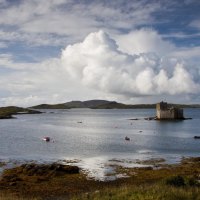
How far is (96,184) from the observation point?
130 feet

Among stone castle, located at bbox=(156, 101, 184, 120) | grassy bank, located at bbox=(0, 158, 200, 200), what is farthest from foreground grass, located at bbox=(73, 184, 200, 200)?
stone castle, located at bbox=(156, 101, 184, 120)

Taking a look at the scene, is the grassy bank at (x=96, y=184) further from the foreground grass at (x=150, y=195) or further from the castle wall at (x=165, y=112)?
the castle wall at (x=165, y=112)

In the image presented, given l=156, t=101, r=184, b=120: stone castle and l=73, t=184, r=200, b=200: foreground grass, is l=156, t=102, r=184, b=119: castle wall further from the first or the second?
l=73, t=184, r=200, b=200: foreground grass

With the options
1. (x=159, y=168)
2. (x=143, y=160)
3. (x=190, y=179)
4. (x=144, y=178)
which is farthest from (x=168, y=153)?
(x=190, y=179)

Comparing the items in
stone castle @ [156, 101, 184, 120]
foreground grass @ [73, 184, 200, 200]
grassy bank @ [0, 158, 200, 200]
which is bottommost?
grassy bank @ [0, 158, 200, 200]

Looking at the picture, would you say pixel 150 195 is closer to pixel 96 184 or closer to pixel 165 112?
pixel 96 184

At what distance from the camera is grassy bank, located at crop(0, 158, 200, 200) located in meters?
24.4

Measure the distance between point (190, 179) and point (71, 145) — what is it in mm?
51553

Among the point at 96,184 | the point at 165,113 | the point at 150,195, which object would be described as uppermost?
the point at 165,113

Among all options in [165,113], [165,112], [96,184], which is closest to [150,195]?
[96,184]

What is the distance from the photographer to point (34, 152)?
69.6m

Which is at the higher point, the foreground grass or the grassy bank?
the foreground grass

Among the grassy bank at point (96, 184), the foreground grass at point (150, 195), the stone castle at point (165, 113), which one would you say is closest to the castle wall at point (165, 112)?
the stone castle at point (165, 113)

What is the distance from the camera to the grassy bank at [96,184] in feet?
79.9
